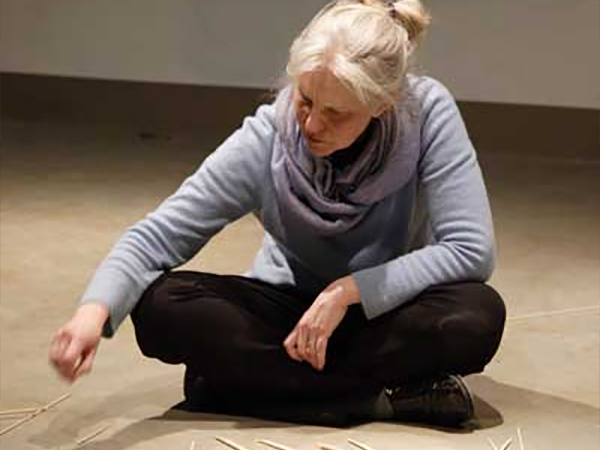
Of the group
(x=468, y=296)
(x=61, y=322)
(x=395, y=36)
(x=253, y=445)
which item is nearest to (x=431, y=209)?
(x=468, y=296)

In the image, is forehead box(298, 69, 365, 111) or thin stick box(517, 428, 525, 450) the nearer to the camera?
forehead box(298, 69, 365, 111)

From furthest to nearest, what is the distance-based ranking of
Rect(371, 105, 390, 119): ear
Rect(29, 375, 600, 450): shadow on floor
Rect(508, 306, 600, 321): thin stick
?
Rect(508, 306, 600, 321): thin stick → Rect(29, 375, 600, 450): shadow on floor → Rect(371, 105, 390, 119): ear

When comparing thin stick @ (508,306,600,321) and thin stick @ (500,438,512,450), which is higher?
thin stick @ (500,438,512,450)

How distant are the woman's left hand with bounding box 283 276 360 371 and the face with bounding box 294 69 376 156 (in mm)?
189

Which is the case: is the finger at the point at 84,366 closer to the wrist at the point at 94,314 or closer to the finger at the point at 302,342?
the wrist at the point at 94,314

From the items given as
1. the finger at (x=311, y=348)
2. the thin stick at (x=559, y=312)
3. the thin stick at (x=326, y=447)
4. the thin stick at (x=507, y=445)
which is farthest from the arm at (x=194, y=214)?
the thin stick at (x=559, y=312)

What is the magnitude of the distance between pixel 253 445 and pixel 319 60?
1.77 feet

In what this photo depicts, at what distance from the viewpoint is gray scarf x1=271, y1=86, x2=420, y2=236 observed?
6.05 ft

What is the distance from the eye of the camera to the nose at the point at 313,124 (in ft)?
5.73

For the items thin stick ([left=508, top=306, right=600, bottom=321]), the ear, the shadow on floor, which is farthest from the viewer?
thin stick ([left=508, top=306, right=600, bottom=321])

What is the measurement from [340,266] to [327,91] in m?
0.31

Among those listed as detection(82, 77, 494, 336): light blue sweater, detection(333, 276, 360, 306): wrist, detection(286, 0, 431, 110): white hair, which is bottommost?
detection(333, 276, 360, 306): wrist

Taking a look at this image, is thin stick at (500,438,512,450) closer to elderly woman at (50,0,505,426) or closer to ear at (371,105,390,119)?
elderly woman at (50,0,505,426)

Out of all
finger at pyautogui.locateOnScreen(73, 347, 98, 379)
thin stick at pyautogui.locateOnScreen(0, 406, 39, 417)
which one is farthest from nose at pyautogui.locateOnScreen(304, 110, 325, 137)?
thin stick at pyautogui.locateOnScreen(0, 406, 39, 417)
